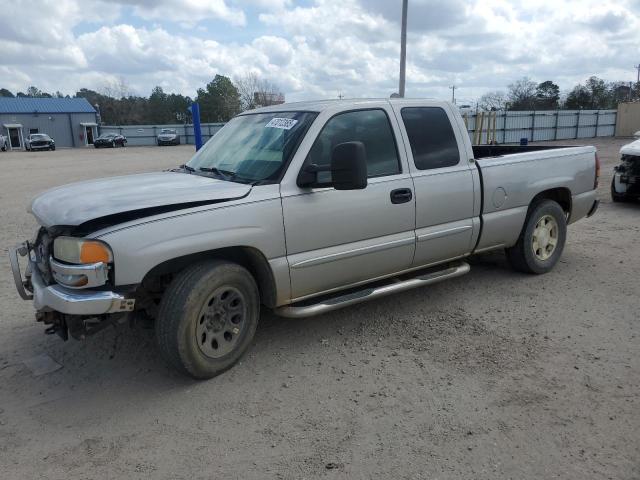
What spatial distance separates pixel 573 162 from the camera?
19.7ft

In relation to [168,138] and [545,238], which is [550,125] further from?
[168,138]

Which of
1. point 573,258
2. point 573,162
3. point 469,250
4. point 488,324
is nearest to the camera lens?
A: point 488,324

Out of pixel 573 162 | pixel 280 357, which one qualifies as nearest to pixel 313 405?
pixel 280 357

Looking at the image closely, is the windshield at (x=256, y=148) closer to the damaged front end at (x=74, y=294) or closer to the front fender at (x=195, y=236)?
the front fender at (x=195, y=236)

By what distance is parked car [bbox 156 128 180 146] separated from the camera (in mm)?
51812

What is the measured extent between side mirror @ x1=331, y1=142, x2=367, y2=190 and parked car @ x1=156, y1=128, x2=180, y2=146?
2005 inches

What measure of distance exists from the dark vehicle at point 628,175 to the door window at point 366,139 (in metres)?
7.37

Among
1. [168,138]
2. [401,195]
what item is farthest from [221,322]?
[168,138]

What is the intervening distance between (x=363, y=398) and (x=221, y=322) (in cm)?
111

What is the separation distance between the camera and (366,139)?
442 cm

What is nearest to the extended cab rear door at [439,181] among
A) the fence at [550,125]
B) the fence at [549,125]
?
the fence at [549,125]

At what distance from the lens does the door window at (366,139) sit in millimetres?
4164

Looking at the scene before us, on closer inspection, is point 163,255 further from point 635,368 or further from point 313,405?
point 635,368

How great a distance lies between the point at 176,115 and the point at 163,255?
290 feet
